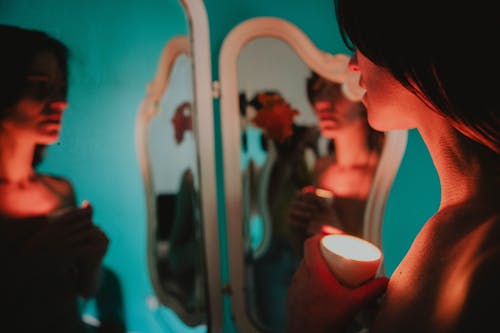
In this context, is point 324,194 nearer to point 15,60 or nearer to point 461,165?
point 461,165

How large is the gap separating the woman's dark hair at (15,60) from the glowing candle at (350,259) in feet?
1.48

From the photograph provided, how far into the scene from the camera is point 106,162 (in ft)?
1.94

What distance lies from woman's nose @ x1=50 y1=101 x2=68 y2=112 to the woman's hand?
442 mm

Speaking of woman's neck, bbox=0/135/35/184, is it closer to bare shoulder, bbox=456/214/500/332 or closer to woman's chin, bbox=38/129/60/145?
woman's chin, bbox=38/129/60/145

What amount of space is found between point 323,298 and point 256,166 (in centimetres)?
37

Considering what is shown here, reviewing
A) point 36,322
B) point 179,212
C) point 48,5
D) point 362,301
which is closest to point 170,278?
point 179,212

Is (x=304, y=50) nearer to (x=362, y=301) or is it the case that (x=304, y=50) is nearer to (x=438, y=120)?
(x=438, y=120)

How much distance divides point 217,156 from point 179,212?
0.59 feet

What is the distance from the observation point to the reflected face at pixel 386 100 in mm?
464

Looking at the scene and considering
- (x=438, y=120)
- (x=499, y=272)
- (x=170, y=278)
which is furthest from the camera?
(x=170, y=278)

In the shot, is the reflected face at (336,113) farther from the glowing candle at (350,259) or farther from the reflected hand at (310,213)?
the glowing candle at (350,259)

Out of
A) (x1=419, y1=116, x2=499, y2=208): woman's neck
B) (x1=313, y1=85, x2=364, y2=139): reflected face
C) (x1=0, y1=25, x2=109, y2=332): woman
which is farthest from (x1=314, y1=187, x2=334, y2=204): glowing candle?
(x1=0, y1=25, x2=109, y2=332): woman

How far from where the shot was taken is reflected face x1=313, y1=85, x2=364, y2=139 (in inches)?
31.4

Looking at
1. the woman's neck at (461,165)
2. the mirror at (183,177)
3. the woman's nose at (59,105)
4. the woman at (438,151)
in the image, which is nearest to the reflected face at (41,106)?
the woman's nose at (59,105)
